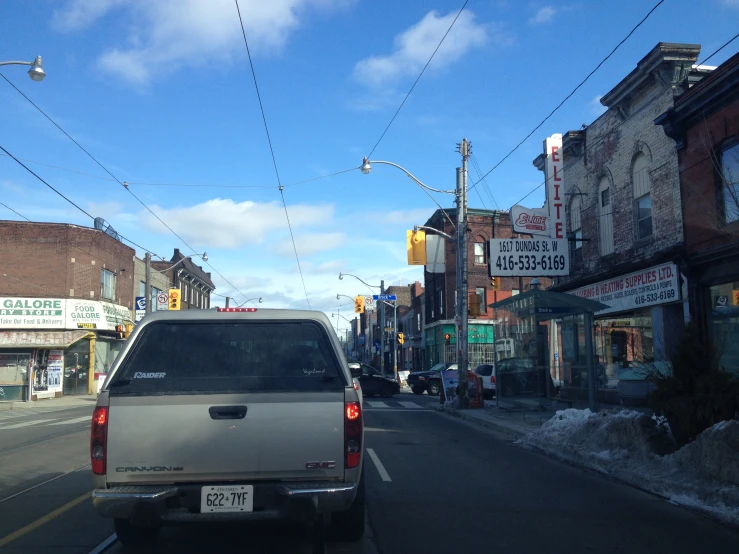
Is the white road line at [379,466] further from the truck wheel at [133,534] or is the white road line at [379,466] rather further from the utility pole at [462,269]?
the utility pole at [462,269]

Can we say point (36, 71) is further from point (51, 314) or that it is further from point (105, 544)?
point (51, 314)

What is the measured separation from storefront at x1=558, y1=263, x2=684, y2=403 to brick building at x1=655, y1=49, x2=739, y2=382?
32.0 inches

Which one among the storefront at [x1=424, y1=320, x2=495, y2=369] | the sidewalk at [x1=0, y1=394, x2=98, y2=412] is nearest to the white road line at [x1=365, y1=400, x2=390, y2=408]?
the sidewalk at [x1=0, y1=394, x2=98, y2=412]

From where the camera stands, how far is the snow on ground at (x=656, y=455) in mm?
7809

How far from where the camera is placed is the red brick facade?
115ft

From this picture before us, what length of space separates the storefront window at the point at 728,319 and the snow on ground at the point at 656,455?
4.68 metres

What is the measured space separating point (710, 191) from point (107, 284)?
1274 inches

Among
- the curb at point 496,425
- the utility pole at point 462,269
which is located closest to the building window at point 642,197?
the utility pole at point 462,269

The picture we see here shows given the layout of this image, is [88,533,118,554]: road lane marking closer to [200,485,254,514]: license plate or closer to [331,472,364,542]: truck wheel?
[200,485,254,514]: license plate

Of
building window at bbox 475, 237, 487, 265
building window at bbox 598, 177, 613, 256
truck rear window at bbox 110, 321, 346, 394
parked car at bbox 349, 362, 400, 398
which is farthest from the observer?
building window at bbox 475, 237, 487, 265

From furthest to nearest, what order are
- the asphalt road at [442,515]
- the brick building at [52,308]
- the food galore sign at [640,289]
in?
the brick building at [52,308] < the food galore sign at [640,289] < the asphalt road at [442,515]

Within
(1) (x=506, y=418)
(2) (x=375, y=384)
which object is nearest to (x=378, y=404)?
(2) (x=375, y=384)

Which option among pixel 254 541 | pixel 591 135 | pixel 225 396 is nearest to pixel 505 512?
pixel 254 541

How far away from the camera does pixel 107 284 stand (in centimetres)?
3881
